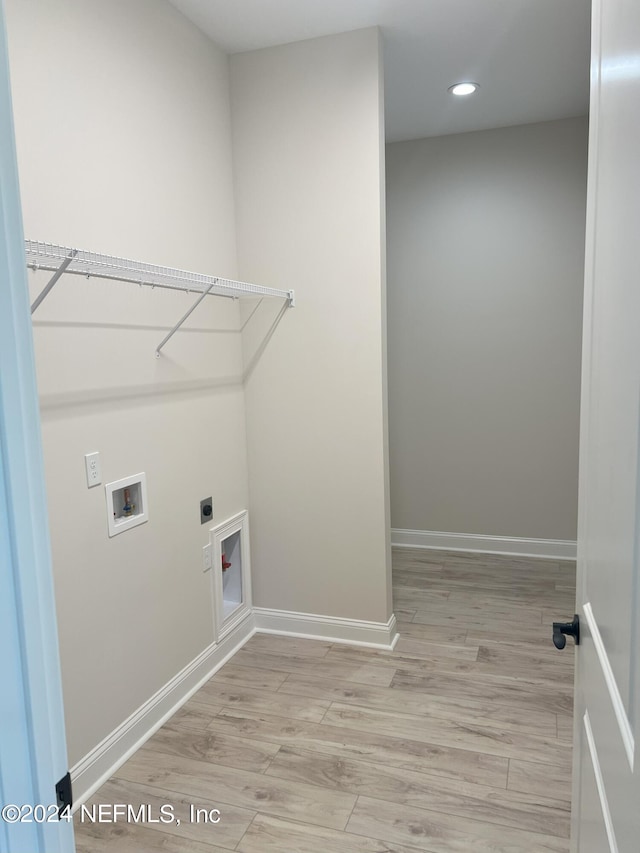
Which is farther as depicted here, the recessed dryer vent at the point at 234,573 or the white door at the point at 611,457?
the recessed dryer vent at the point at 234,573

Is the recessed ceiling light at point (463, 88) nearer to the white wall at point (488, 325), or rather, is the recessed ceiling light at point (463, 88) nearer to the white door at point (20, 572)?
the white wall at point (488, 325)

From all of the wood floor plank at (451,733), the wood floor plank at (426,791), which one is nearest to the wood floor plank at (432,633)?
the wood floor plank at (451,733)

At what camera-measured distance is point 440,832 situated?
1.90 m

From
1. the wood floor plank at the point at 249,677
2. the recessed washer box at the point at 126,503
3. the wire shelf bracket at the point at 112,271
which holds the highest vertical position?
the wire shelf bracket at the point at 112,271

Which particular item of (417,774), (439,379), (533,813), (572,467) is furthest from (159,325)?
(572,467)

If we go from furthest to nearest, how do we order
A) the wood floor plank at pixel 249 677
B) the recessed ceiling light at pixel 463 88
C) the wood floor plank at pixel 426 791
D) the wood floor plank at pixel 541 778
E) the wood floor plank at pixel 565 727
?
the recessed ceiling light at pixel 463 88 → the wood floor plank at pixel 249 677 → the wood floor plank at pixel 565 727 → the wood floor plank at pixel 541 778 → the wood floor plank at pixel 426 791

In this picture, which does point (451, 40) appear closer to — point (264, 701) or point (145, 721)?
point (264, 701)

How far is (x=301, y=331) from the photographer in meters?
3.02

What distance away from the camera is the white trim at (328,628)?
3059mm

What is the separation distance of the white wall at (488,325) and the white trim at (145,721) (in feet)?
6.67

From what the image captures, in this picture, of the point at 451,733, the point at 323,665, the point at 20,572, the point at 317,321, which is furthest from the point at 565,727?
the point at 20,572

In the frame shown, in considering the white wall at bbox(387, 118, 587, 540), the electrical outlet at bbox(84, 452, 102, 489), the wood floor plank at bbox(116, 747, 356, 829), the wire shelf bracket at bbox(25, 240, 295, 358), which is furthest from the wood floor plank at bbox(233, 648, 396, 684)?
the white wall at bbox(387, 118, 587, 540)

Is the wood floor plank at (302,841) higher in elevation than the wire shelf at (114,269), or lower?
lower

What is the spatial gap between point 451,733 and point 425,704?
20 cm
